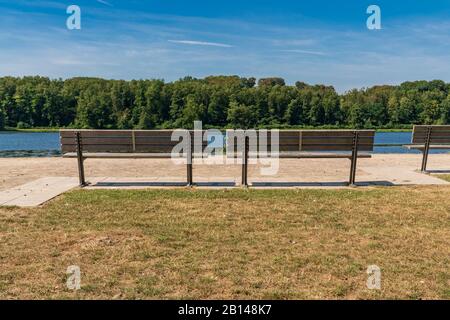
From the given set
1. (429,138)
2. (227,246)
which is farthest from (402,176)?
(227,246)

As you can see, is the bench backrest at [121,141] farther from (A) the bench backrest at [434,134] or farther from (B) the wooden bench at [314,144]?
(A) the bench backrest at [434,134]

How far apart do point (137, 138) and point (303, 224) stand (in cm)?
384

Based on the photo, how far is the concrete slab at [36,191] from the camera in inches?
232

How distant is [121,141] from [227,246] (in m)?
3.99

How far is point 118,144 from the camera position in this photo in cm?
724

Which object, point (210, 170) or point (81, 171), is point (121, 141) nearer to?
point (81, 171)

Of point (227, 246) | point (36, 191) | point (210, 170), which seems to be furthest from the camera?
point (210, 170)

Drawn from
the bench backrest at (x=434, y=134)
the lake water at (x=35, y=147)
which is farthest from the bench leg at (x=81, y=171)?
the bench backrest at (x=434, y=134)

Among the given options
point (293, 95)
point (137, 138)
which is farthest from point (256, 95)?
point (137, 138)

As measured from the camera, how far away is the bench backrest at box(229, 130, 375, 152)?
7176mm

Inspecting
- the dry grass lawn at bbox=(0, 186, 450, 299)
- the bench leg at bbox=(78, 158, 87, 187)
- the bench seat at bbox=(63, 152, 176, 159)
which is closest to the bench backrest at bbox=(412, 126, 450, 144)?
the dry grass lawn at bbox=(0, 186, 450, 299)

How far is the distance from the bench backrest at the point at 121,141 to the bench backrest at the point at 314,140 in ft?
4.82
